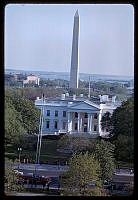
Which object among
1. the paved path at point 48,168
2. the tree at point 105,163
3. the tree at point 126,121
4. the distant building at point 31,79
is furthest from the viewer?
the distant building at point 31,79

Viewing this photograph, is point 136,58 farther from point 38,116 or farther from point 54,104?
point 54,104

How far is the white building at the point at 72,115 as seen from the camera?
14984 millimetres

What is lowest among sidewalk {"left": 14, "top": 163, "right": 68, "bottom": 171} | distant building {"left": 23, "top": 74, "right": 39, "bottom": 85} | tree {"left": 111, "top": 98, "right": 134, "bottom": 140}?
sidewalk {"left": 14, "top": 163, "right": 68, "bottom": 171}

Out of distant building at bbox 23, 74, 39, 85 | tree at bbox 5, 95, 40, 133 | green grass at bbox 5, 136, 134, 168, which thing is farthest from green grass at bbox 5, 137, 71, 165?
distant building at bbox 23, 74, 39, 85

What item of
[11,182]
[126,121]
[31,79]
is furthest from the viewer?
[31,79]

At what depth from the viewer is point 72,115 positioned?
1547 centimetres

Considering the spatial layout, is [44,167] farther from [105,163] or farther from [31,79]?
[31,79]

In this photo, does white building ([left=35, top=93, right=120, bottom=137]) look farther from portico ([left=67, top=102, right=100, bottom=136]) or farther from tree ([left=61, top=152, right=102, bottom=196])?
tree ([left=61, top=152, right=102, bottom=196])

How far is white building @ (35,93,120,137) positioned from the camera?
1498cm

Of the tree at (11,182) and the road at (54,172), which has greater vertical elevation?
the tree at (11,182)

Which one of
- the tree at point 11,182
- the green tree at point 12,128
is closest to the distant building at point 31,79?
the green tree at point 12,128

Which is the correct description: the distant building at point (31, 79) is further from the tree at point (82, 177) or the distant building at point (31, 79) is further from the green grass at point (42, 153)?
the tree at point (82, 177)

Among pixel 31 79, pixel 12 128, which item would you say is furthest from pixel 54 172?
pixel 31 79

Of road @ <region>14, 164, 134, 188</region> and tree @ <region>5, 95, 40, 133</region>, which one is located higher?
tree @ <region>5, 95, 40, 133</region>
